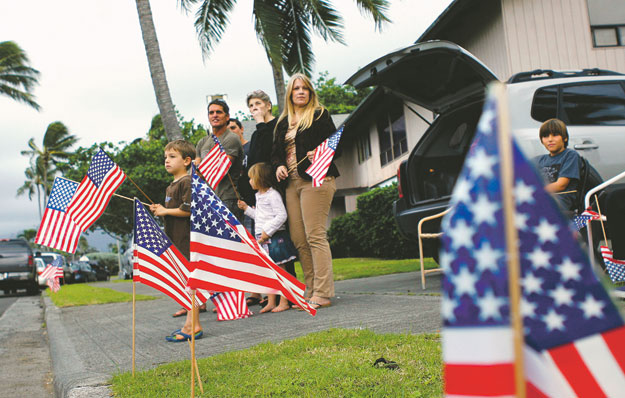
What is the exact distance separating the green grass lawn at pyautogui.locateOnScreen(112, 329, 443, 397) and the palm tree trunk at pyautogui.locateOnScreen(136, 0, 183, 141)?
6223 mm

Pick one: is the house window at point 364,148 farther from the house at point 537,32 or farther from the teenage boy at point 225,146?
the teenage boy at point 225,146

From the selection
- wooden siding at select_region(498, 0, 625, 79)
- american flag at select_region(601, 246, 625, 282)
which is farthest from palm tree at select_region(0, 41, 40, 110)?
american flag at select_region(601, 246, 625, 282)

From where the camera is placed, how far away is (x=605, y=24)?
12.9 meters

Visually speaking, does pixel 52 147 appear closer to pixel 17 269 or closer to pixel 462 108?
pixel 17 269

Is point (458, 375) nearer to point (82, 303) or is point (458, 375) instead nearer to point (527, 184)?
point (527, 184)

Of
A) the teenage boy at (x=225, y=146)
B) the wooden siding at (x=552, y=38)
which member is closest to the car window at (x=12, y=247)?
the teenage boy at (x=225, y=146)

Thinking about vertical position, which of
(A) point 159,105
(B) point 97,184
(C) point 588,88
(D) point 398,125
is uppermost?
(D) point 398,125

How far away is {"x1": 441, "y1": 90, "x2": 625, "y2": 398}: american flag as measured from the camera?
2.69 feet

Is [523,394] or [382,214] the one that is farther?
[382,214]

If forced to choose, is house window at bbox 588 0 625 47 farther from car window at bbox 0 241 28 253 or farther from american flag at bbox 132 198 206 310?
car window at bbox 0 241 28 253

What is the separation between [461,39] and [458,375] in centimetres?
1456

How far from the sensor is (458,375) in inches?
34.2

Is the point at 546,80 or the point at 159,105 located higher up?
the point at 159,105

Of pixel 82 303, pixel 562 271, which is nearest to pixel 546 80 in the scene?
pixel 562 271
